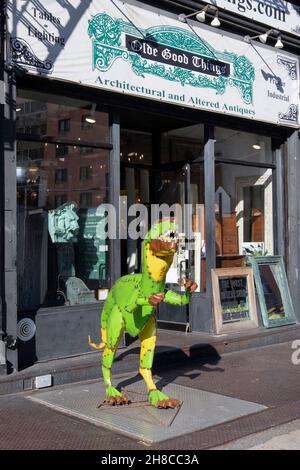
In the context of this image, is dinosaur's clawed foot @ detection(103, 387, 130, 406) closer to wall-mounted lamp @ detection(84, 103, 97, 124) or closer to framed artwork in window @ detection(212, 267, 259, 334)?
framed artwork in window @ detection(212, 267, 259, 334)

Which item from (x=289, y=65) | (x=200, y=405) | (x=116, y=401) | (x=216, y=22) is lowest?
(x=200, y=405)

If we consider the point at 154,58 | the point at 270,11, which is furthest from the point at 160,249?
the point at 270,11

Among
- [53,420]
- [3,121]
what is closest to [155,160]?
[3,121]

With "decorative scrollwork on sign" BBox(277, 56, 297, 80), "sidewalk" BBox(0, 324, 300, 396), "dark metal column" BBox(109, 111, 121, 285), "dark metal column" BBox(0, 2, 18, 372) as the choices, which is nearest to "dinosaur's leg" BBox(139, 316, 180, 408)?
"sidewalk" BBox(0, 324, 300, 396)

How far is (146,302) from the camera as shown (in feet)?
16.9

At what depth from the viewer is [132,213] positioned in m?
9.84

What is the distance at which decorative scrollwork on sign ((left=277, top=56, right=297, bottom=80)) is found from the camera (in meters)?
9.99

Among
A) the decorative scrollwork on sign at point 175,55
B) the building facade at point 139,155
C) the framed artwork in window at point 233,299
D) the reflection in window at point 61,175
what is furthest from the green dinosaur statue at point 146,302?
the framed artwork in window at point 233,299

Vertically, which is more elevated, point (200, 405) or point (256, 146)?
point (256, 146)

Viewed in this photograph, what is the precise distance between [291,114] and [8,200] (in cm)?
579

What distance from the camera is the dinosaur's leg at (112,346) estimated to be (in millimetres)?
5426

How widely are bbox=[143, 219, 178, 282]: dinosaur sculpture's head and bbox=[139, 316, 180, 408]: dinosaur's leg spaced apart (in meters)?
0.64

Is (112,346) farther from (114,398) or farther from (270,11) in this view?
(270,11)

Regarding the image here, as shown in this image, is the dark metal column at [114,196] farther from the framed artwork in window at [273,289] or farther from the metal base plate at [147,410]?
the framed artwork in window at [273,289]
